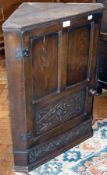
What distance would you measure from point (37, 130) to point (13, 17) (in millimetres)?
583

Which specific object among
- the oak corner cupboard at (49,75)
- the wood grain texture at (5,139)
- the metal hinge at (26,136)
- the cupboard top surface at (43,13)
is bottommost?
the wood grain texture at (5,139)

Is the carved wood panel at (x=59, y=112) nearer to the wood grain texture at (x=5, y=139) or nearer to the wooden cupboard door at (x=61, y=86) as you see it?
the wooden cupboard door at (x=61, y=86)

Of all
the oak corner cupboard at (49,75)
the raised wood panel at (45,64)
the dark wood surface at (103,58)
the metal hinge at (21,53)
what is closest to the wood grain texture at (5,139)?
the oak corner cupboard at (49,75)

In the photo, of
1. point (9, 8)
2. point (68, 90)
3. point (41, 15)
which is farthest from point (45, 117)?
point (9, 8)

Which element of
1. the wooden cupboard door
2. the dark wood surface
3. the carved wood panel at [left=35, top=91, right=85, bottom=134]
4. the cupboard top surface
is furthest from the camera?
the dark wood surface

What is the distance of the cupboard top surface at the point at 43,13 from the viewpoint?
1210mm

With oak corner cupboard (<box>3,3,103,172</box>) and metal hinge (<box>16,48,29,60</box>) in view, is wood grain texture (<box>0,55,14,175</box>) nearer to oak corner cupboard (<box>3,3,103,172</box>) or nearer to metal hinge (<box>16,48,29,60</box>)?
oak corner cupboard (<box>3,3,103,172</box>)

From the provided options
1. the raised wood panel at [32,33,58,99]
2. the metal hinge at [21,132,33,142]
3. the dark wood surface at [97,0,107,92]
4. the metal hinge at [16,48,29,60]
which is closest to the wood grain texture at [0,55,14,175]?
the metal hinge at [21,132,33,142]

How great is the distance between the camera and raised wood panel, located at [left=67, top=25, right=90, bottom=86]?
1423 millimetres

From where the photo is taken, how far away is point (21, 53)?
1223 millimetres

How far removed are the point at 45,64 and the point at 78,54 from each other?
0.23 m

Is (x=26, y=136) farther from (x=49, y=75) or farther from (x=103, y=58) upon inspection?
(x=103, y=58)

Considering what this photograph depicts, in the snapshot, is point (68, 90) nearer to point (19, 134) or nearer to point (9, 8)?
point (19, 134)

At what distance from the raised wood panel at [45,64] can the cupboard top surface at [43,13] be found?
8cm
